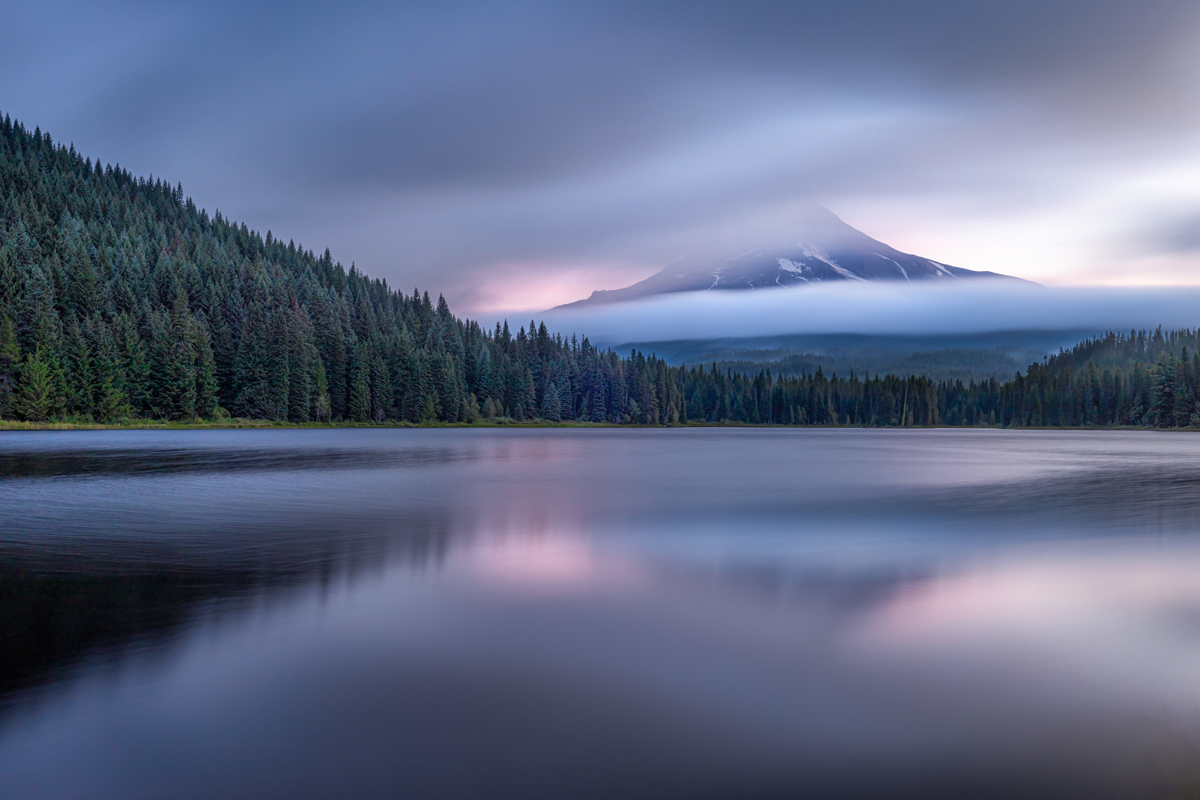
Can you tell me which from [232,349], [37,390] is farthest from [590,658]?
[232,349]

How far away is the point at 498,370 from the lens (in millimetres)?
168125

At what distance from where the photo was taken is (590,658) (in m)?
8.73

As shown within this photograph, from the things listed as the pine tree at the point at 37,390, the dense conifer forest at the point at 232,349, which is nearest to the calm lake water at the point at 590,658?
the pine tree at the point at 37,390

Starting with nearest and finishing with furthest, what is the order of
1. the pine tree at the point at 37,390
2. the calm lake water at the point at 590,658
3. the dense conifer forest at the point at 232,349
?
the calm lake water at the point at 590,658 → the pine tree at the point at 37,390 → the dense conifer forest at the point at 232,349

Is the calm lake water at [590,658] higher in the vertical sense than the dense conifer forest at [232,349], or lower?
lower

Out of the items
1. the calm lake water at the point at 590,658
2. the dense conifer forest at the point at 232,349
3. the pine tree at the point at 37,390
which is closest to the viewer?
the calm lake water at the point at 590,658

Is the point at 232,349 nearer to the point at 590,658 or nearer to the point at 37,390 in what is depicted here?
the point at 37,390

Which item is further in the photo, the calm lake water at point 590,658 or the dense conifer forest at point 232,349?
the dense conifer forest at point 232,349

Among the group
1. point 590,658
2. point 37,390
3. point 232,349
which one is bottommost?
point 590,658

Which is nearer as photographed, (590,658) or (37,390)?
(590,658)

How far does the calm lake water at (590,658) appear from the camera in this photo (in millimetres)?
5898

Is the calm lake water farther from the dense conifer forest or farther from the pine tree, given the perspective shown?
the dense conifer forest

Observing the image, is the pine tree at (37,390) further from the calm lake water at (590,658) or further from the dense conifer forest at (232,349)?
the calm lake water at (590,658)

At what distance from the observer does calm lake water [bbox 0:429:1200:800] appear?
590 cm
